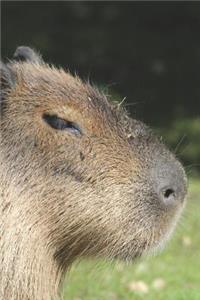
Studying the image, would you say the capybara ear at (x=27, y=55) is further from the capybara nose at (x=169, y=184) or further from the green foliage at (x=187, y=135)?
the green foliage at (x=187, y=135)

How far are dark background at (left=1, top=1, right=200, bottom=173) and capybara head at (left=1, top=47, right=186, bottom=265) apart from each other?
1317 cm

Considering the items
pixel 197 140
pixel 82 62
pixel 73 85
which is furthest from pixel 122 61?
pixel 73 85

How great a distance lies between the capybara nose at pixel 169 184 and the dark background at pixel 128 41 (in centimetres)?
1319

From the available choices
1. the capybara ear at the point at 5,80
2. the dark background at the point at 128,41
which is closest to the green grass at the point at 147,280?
the capybara ear at the point at 5,80

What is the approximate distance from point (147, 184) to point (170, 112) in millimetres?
13169

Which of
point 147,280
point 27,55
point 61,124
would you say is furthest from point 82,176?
point 147,280

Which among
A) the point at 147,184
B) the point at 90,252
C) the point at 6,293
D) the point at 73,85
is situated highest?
the point at 73,85

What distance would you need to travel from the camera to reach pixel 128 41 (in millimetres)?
18062

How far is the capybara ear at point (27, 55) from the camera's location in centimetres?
448

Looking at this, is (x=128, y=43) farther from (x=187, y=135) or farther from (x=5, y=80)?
(x=5, y=80)

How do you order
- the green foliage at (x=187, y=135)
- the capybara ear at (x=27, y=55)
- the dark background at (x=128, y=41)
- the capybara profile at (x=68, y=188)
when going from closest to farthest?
the capybara profile at (x=68, y=188), the capybara ear at (x=27, y=55), the green foliage at (x=187, y=135), the dark background at (x=128, y=41)

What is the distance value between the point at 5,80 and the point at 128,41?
14.2 m

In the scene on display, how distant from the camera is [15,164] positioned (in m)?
3.95

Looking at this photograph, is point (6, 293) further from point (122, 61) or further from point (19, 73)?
point (122, 61)
